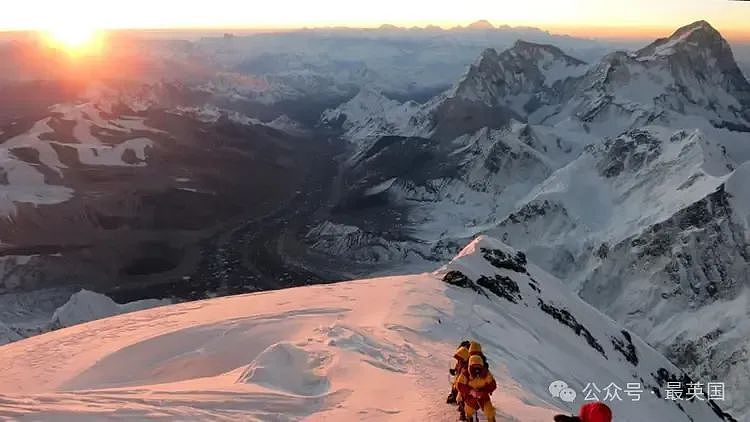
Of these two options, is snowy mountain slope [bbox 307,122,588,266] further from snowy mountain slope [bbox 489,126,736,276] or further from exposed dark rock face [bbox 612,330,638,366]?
exposed dark rock face [bbox 612,330,638,366]

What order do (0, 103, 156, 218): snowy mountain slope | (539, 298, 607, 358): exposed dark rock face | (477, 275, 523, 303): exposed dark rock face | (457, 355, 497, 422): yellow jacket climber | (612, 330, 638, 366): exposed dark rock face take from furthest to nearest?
(0, 103, 156, 218): snowy mountain slope < (612, 330, 638, 366): exposed dark rock face < (539, 298, 607, 358): exposed dark rock face < (477, 275, 523, 303): exposed dark rock face < (457, 355, 497, 422): yellow jacket climber

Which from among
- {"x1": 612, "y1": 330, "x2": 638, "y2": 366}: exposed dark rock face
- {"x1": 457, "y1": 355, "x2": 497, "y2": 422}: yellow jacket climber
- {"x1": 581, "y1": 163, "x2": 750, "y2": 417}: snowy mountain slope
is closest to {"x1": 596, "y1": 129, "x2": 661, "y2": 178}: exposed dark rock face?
{"x1": 581, "y1": 163, "x2": 750, "y2": 417}: snowy mountain slope

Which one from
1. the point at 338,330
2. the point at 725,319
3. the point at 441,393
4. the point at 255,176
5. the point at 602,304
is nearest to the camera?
the point at 441,393

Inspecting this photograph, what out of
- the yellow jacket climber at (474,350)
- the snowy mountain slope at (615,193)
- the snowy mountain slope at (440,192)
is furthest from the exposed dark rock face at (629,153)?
the yellow jacket climber at (474,350)

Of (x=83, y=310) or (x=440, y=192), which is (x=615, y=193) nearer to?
(x=440, y=192)

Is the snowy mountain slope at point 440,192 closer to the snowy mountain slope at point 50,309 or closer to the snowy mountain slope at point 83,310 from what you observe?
the snowy mountain slope at point 50,309

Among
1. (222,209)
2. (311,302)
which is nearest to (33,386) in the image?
(311,302)

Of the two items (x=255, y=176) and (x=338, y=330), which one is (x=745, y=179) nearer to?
(x=338, y=330)
